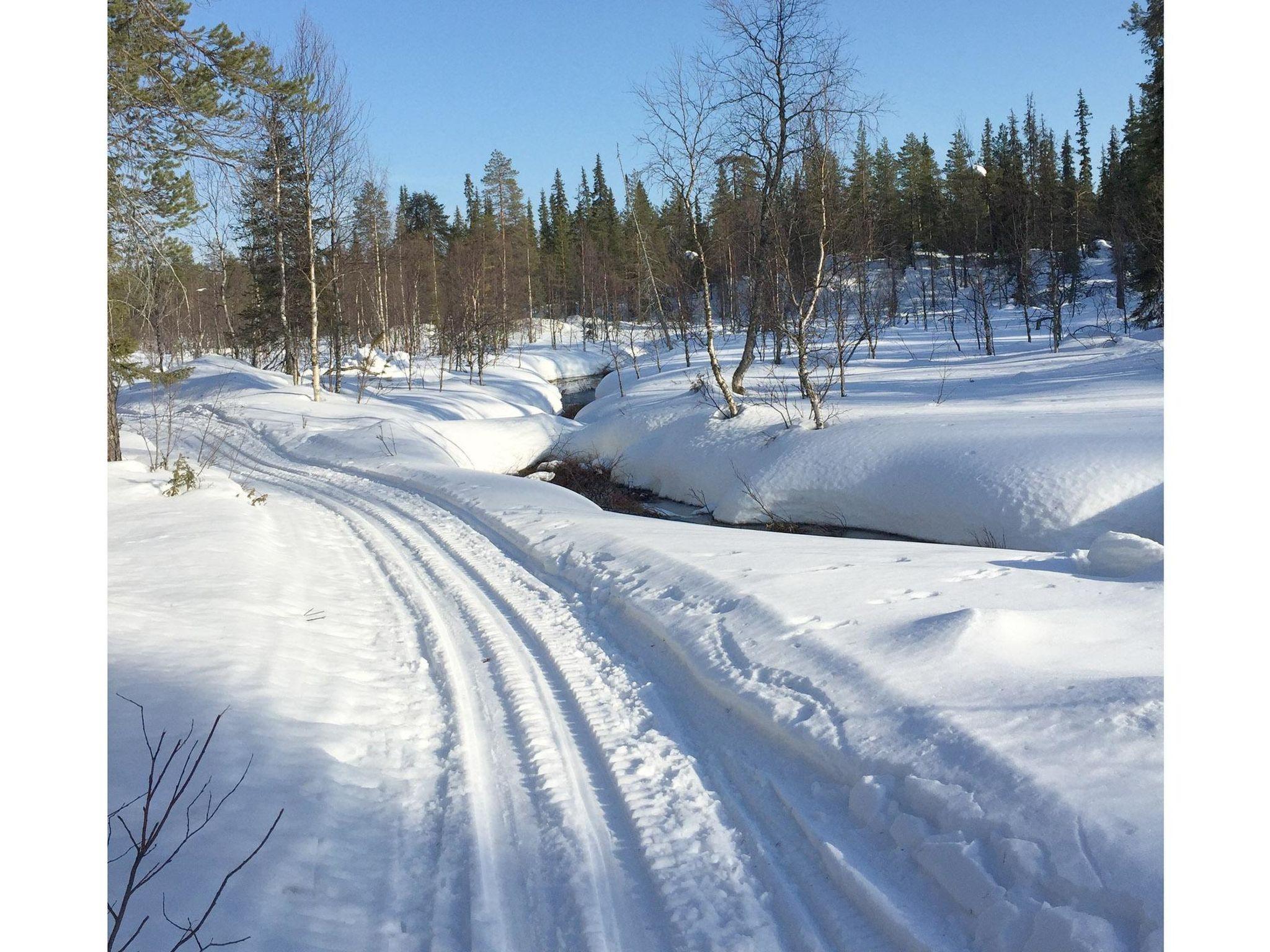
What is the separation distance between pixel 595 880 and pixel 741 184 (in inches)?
702

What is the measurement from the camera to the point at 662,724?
4059mm

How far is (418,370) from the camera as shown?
1335 inches

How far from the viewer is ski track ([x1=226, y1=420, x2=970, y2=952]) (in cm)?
258

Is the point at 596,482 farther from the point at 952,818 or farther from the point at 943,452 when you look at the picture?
the point at 952,818

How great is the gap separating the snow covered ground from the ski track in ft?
0.05

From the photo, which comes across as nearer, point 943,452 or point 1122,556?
point 1122,556

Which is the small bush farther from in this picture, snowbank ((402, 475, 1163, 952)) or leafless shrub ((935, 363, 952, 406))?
leafless shrub ((935, 363, 952, 406))

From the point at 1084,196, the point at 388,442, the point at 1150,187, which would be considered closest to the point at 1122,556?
the point at 388,442

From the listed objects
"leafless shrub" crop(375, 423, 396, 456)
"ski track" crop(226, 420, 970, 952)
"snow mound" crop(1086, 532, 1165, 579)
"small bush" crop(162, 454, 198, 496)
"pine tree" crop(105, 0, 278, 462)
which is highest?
"pine tree" crop(105, 0, 278, 462)

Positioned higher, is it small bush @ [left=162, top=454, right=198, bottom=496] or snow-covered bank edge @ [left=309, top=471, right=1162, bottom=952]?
small bush @ [left=162, top=454, right=198, bottom=496]

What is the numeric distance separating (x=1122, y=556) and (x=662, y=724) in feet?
12.5

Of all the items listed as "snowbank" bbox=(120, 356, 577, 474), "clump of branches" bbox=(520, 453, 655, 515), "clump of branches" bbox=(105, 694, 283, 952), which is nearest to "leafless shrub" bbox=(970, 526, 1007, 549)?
"clump of branches" bbox=(520, 453, 655, 515)

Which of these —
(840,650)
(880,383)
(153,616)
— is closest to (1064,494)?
(840,650)
